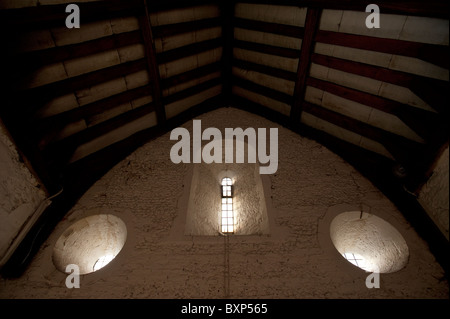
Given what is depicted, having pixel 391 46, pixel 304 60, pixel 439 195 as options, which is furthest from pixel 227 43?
pixel 439 195

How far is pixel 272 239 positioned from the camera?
4.22 meters

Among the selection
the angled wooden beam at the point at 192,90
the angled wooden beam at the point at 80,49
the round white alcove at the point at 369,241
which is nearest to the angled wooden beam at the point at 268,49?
the angled wooden beam at the point at 192,90

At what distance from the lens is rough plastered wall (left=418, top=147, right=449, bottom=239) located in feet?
11.5

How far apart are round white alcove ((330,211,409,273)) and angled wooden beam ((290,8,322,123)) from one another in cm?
260

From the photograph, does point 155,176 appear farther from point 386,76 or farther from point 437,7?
point 437,7

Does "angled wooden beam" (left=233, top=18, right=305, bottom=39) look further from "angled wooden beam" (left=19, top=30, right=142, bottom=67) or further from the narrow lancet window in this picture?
the narrow lancet window

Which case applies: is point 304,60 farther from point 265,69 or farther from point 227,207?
point 227,207

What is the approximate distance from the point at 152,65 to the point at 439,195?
209 inches

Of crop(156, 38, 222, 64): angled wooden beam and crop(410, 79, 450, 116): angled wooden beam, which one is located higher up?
crop(156, 38, 222, 64): angled wooden beam

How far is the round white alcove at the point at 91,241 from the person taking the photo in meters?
4.45

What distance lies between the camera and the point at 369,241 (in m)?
4.68

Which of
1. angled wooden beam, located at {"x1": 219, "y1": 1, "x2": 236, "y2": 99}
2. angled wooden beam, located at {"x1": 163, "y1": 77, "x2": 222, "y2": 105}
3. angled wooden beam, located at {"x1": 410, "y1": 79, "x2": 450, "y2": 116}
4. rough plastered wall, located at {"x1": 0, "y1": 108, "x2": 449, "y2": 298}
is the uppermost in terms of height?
angled wooden beam, located at {"x1": 219, "y1": 1, "x2": 236, "y2": 99}

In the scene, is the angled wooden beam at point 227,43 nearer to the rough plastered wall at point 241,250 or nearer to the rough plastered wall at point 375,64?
the rough plastered wall at point 375,64

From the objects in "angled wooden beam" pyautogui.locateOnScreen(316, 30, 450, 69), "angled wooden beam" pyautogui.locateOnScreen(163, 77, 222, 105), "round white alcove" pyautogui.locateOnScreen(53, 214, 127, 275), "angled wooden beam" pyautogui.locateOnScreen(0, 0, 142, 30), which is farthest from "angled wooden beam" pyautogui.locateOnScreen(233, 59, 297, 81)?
"round white alcove" pyautogui.locateOnScreen(53, 214, 127, 275)
